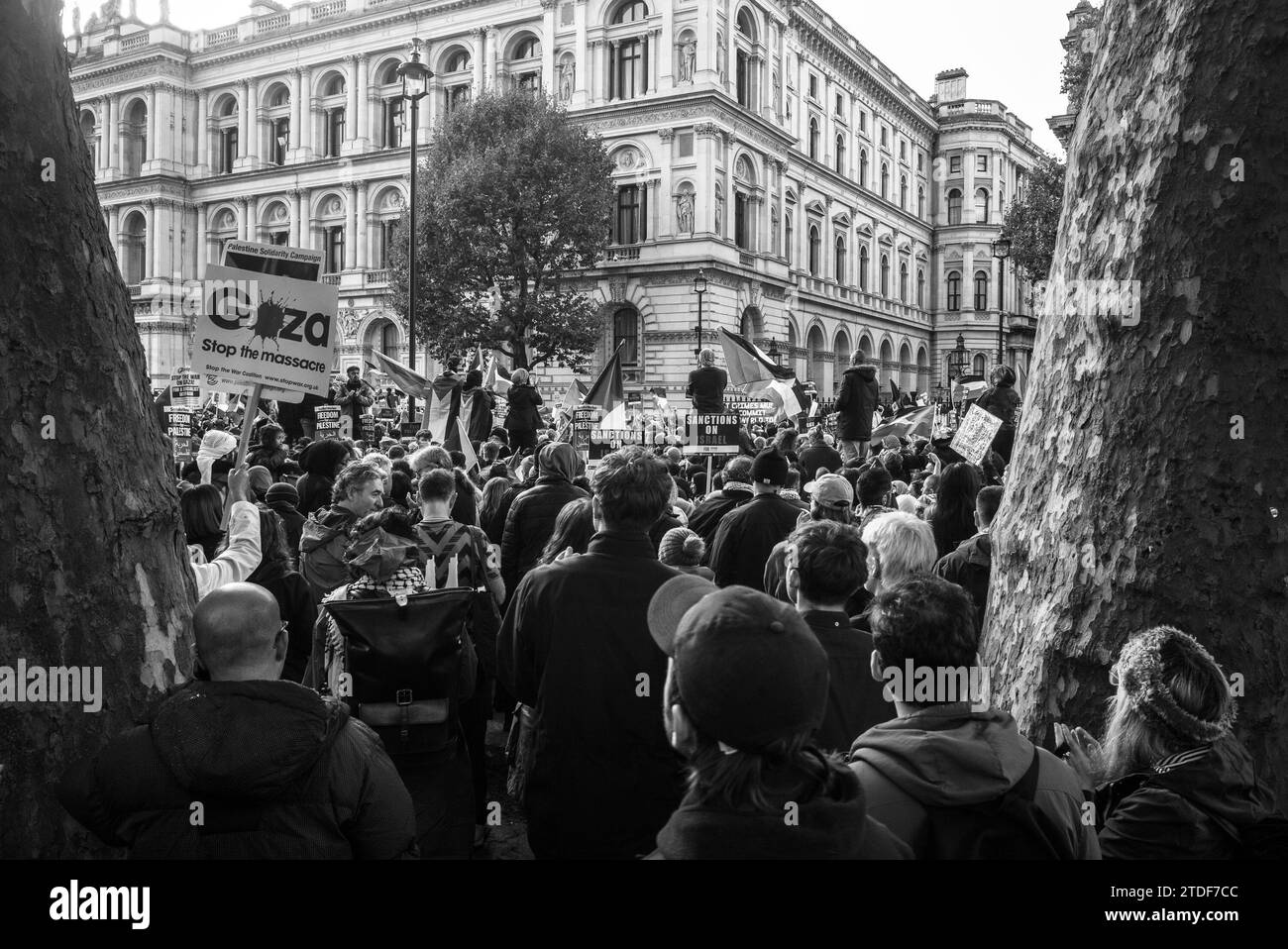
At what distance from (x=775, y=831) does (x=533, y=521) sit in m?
4.36

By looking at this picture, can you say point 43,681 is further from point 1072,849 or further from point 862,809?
point 1072,849

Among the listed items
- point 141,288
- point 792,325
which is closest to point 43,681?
point 792,325

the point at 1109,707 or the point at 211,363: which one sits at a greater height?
the point at 211,363

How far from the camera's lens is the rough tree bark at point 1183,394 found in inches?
117

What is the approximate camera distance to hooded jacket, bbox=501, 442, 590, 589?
20.1 ft

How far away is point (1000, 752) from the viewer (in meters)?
2.36

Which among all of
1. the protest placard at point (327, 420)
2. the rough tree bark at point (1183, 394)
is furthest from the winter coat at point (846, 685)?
the protest placard at point (327, 420)

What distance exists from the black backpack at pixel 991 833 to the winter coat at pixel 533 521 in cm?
396

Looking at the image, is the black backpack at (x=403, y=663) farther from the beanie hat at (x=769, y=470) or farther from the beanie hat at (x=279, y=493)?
the beanie hat at (x=769, y=470)

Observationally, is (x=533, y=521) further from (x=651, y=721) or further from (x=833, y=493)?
(x=651, y=721)

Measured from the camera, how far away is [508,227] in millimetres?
35875

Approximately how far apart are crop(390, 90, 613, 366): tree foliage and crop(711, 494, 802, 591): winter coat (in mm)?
30504

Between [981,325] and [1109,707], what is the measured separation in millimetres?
65002
